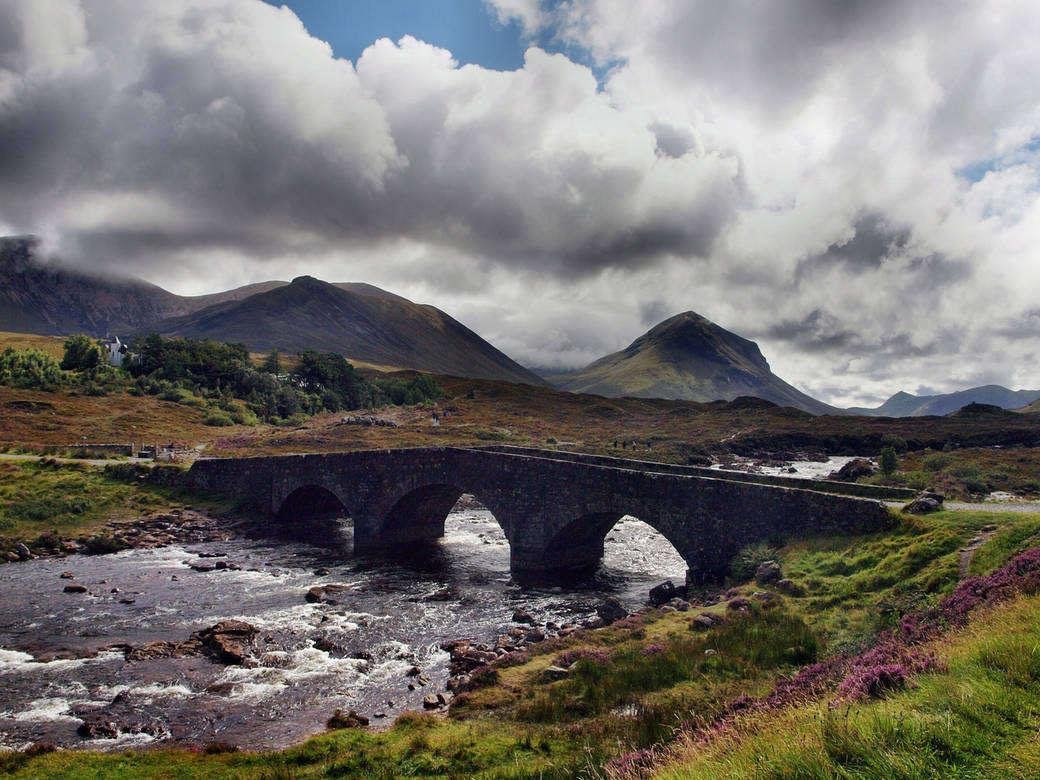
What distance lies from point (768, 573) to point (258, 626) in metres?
20.6

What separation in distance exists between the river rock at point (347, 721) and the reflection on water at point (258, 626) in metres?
0.47

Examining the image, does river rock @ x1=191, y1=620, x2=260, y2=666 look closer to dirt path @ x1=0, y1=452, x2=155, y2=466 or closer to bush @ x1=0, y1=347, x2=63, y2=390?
dirt path @ x1=0, y1=452, x2=155, y2=466

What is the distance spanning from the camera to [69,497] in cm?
5009

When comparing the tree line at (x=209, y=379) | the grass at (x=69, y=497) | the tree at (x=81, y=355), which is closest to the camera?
the grass at (x=69, y=497)

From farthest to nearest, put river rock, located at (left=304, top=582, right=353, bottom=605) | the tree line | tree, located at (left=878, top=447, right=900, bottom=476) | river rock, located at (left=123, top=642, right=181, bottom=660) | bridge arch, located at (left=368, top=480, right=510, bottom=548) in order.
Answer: the tree line
tree, located at (left=878, top=447, right=900, bottom=476)
bridge arch, located at (left=368, top=480, right=510, bottom=548)
river rock, located at (left=304, top=582, right=353, bottom=605)
river rock, located at (left=123, top=642, right=181, bottom=660)

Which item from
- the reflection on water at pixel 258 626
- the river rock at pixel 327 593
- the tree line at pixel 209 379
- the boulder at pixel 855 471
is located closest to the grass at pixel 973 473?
the boulder at pixel 855 471

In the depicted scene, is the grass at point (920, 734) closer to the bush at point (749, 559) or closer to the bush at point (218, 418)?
the bush at point (749, 559)

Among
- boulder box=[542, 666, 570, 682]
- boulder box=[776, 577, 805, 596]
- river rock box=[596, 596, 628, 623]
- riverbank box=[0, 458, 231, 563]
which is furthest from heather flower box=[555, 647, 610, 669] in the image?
riverbank box=[0, 458, 231, 563]

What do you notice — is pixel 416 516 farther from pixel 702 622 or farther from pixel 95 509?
pixel 702 622

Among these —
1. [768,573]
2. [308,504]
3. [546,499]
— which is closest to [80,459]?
[308,504]

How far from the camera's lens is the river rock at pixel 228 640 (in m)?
22.9

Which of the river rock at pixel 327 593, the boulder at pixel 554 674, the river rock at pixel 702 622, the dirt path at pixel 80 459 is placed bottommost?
the river rock at pixel 327 593

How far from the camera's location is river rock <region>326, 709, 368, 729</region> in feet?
56.1

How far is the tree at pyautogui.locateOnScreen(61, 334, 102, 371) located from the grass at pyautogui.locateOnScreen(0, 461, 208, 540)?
64.4m
